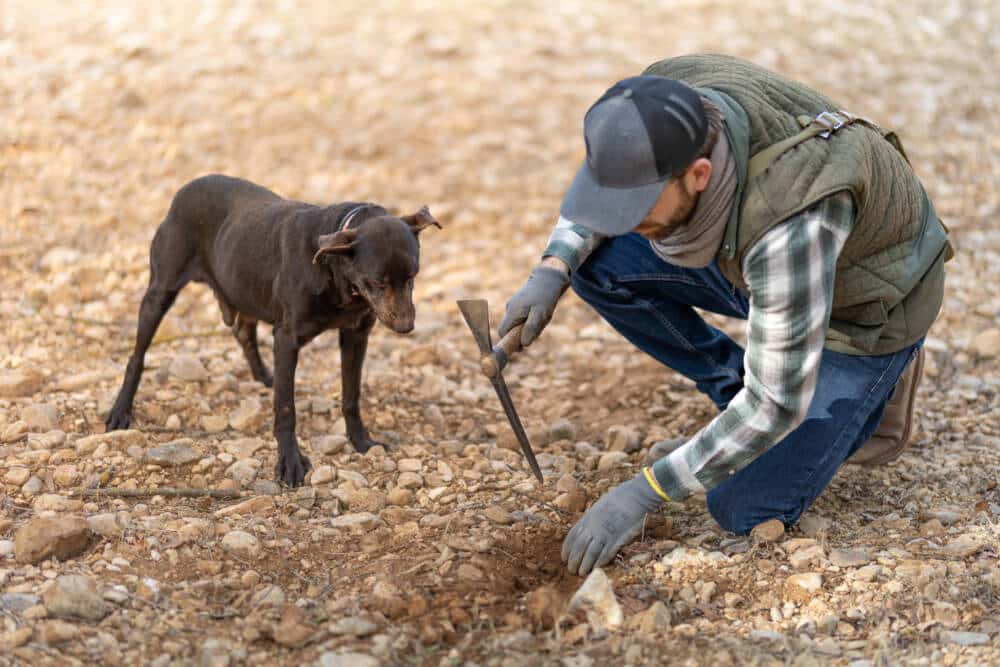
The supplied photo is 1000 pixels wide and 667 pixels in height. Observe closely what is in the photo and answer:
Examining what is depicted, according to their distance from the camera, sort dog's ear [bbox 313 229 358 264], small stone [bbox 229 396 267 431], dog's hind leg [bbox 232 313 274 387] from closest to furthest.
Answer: dog's ear [bbox 313 229 358 264] < small stone [bbox 229 396 267 431] < dog's hind leg [bbox 232 313 274 387]

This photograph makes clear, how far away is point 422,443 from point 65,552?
1695mm

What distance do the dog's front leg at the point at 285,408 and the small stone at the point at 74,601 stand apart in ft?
3.91

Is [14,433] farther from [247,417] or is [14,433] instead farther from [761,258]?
[761,258]

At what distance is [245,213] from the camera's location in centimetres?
492

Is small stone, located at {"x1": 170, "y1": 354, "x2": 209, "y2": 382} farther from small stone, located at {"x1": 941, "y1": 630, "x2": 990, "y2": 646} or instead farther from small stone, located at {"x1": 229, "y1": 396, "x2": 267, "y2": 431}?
small stone, located at {"x1": 941, "y1": 630, "x2": 990, "y2": 646}

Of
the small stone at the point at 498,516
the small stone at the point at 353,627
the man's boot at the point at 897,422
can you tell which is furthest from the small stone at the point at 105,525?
the man's boot at the point at 897,422

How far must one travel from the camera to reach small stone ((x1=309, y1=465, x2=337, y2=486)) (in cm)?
455

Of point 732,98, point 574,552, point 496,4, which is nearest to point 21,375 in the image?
point 574,552

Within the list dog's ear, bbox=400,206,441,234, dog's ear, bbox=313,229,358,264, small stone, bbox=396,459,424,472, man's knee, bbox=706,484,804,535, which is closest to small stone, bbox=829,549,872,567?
man's knee, bbox=706,484,804,535

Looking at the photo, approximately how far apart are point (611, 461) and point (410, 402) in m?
1.14

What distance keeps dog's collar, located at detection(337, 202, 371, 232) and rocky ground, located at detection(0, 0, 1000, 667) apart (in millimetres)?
1023

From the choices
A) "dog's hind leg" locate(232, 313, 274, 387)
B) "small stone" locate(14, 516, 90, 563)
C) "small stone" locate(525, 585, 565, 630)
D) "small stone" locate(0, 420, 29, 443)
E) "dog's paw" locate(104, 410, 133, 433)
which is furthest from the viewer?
"dog's hind leg" locate(232, 313, 274, 387)

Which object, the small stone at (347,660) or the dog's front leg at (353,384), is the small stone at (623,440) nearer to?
the dog's front leg at (353,384)

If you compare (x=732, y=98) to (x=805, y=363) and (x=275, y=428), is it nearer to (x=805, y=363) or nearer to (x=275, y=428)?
(x=805, y=363)
